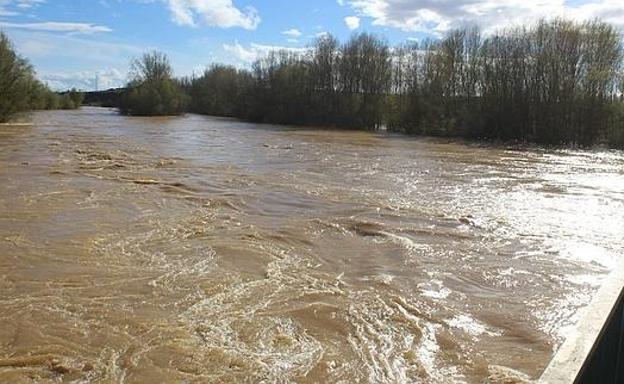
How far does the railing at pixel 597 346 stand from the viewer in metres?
2.06

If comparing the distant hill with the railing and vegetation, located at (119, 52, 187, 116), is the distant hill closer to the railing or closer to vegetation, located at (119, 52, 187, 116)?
vegetation, located at (119, 52, 187, 116)

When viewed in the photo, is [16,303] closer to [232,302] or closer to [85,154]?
[232,302]

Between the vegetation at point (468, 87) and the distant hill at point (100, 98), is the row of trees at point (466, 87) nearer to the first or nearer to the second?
the vegetation at point (468, 87)

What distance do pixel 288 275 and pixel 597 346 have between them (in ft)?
20.3

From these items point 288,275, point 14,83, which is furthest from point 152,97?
point 288,275

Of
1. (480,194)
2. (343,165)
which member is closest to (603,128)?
(343,165)

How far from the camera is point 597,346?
7.73 ft

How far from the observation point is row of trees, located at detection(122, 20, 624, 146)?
37531 mm

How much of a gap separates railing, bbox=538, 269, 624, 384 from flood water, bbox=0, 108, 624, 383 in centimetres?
287

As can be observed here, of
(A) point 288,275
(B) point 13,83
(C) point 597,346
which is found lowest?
(A) point 288,275

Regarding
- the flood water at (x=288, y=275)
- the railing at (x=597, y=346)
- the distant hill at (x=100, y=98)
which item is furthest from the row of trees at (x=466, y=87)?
the distant hill at (x=100, y=98)

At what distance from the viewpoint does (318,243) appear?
10.2 m

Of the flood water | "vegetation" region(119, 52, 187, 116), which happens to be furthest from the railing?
"vegetation" region(119, 52, 187, 116)

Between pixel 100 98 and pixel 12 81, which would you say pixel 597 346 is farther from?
pixel 100 98
